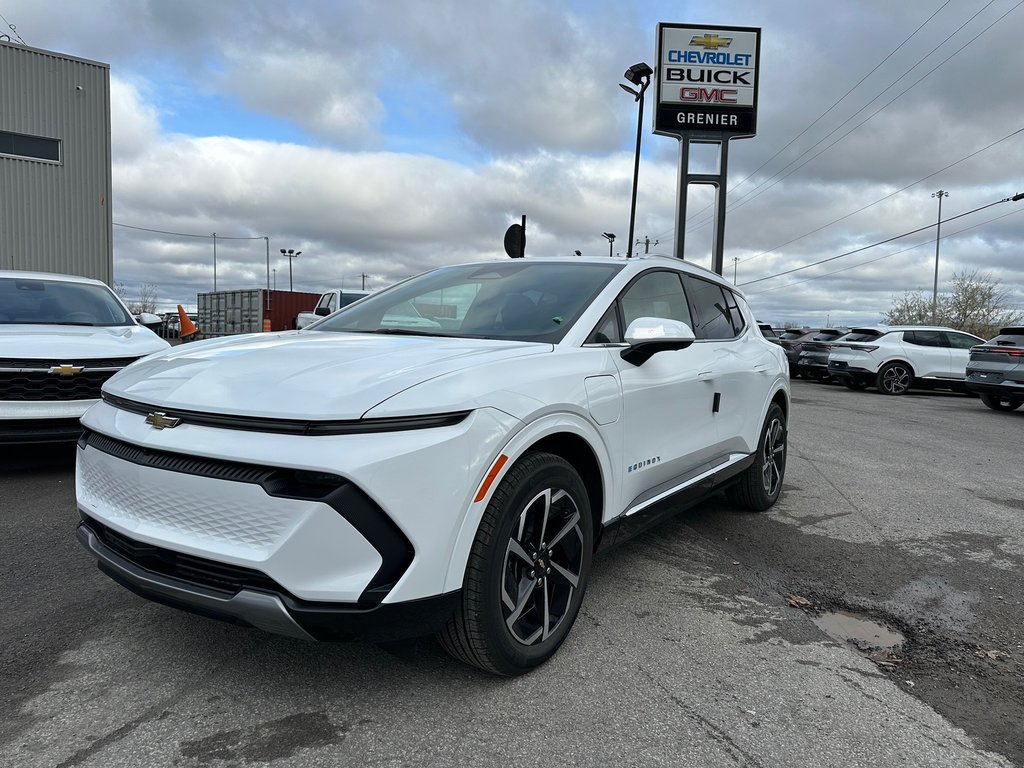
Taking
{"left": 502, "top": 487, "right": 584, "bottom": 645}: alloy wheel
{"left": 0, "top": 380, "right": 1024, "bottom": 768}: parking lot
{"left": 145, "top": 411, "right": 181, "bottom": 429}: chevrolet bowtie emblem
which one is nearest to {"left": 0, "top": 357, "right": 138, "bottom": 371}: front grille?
{"left": 0, "top": 380, "right": 1024, "bottom": 768}: parking lot

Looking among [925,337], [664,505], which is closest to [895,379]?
[925,337]

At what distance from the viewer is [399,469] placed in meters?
2.02

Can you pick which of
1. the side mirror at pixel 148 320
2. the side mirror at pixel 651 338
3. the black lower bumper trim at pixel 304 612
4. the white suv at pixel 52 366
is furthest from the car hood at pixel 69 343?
the side mirror at pixel 651 338

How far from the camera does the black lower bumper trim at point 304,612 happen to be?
79.0 inches

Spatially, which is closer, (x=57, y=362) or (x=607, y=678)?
(x=607, y=678)

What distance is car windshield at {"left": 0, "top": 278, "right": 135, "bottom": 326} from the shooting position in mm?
6215

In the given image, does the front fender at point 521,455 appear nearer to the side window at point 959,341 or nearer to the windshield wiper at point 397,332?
the windshield wiper at point 397,332

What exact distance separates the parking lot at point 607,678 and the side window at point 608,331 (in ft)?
3.98

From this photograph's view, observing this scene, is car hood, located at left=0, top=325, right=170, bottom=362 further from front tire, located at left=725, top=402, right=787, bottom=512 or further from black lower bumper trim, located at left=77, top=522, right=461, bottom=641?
front tire, located at left=725, top=402, right=787, bottom=512

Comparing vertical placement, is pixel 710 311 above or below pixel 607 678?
above

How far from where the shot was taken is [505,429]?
2.30 meters

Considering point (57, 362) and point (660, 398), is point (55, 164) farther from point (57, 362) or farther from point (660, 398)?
point (660, 398)

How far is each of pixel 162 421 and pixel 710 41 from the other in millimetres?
17742

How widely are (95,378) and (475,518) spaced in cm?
435
